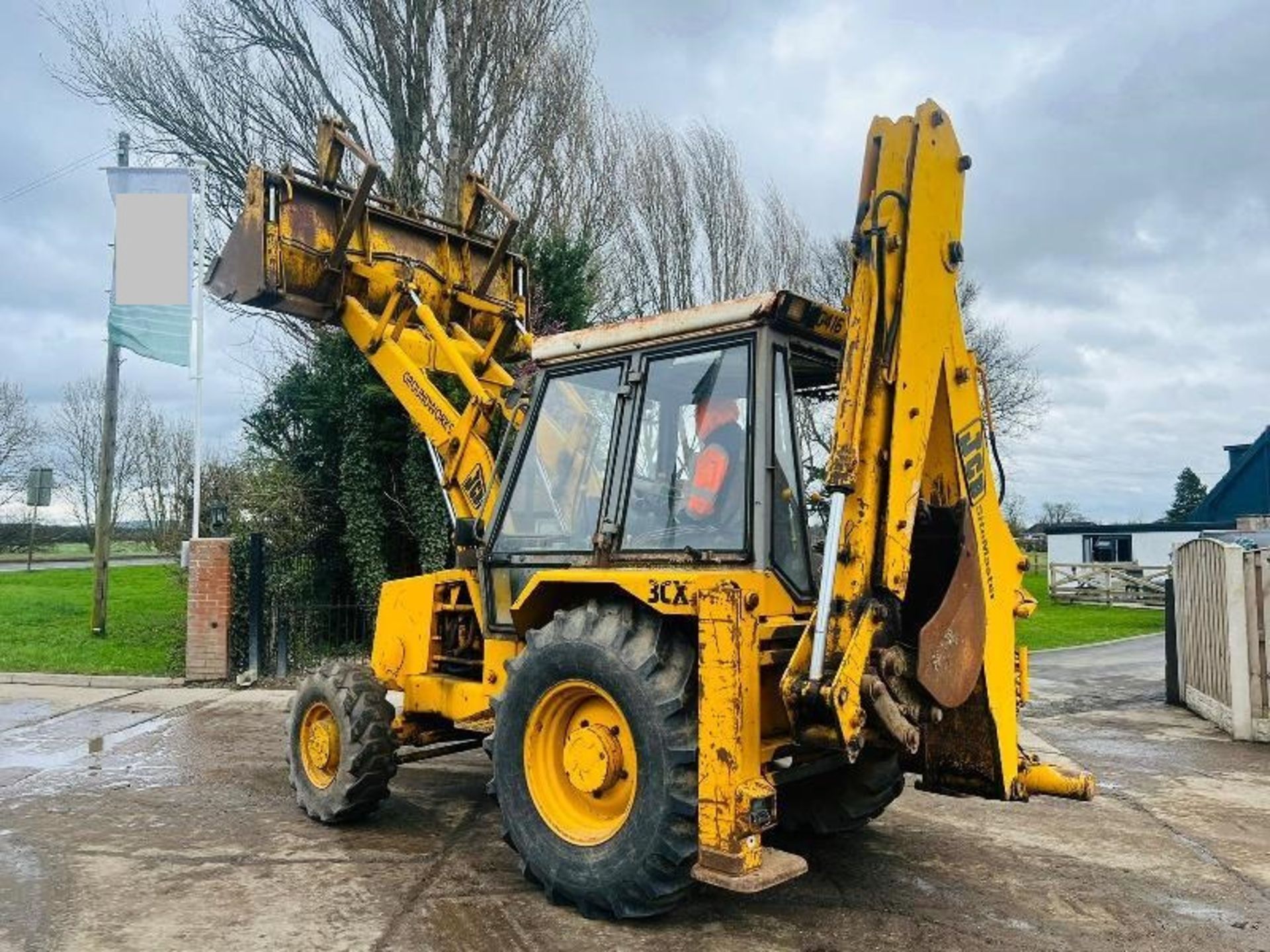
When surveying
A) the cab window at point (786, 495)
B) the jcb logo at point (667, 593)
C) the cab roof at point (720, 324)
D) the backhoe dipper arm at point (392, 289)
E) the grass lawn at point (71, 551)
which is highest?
the backhoe dipper arm at point (392, 289)

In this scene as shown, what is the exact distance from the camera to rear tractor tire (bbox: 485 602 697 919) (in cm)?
390

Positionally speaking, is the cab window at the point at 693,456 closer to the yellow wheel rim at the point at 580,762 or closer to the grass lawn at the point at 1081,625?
the yellow wheel rim at the point at 580,762

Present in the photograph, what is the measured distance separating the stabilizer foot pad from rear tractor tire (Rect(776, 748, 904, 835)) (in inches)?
48.9

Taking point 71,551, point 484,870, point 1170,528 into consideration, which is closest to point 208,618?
point 484,870

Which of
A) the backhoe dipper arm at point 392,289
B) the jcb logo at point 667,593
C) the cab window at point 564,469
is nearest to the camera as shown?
the jcb logo at point 667,593

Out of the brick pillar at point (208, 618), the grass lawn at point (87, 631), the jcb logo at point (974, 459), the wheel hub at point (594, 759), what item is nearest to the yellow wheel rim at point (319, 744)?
the wheel hub at point (594, 759)

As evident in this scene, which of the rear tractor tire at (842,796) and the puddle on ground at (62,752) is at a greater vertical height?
the rear tractor tire at (842,796)

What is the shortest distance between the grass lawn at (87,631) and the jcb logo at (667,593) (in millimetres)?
9038

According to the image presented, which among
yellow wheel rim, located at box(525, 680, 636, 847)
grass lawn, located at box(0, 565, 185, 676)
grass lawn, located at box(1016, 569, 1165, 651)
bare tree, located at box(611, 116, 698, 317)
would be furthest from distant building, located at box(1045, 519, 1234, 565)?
yellow wheel rim, located at box(525, 680, 636, 847)

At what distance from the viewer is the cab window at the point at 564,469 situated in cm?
495

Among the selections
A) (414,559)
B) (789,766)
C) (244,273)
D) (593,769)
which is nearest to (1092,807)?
(789,766)

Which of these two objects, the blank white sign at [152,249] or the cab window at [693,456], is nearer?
the cab window at [693,456]

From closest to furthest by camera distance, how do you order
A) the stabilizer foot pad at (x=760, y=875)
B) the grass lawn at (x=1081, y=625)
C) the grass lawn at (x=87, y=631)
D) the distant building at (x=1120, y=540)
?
the stabilizer foot pad at (x=760, y=875) → the grass lawn at (x=87, y=631) → the grass lawn at (x=1081, y=625) → the distant building at (x=1120, y=540)

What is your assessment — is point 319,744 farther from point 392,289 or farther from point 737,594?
point 737,594
